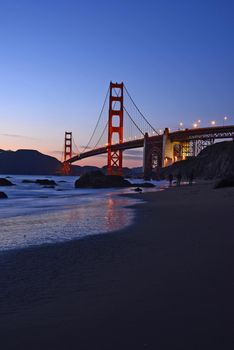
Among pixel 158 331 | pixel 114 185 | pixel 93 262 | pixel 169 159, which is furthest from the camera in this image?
pixel 169 159

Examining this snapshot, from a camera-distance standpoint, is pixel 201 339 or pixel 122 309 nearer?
pixel 201 339

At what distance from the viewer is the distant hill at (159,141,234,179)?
151 ft

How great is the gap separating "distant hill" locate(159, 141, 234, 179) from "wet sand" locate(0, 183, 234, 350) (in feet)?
126

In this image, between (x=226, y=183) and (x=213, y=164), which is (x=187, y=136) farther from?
(x=226, y=183)

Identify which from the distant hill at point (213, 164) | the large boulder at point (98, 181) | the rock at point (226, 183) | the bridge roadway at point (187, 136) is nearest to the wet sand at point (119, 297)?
the rock at point (226, 183)

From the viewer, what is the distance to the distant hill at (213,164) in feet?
151

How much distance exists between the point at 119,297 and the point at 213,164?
48132mm

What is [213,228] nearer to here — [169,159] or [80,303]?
[80,303]

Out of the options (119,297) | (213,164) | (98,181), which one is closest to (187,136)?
(213,164)

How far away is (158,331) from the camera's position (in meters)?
2.34

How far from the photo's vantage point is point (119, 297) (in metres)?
2.99

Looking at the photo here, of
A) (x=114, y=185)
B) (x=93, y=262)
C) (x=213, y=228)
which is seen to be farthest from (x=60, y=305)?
(x=114, y=185)

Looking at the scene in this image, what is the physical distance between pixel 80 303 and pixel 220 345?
109cm

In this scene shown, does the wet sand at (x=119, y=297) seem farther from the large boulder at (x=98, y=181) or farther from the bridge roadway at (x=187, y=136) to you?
the bridge roadway at (x=187, y=136)
